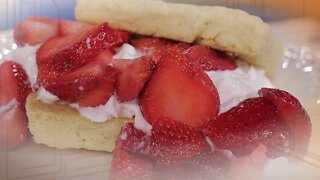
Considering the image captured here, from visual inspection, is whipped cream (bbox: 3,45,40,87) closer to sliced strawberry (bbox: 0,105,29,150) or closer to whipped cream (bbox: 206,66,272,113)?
sliced strawberry (bbox: 0,105,29,150)

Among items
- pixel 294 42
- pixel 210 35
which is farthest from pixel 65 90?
pixel 294 42

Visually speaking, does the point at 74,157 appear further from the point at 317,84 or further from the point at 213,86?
the point at 317,84

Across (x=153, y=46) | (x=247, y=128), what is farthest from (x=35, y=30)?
(x=247, y=128)

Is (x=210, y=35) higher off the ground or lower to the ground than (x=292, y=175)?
higher

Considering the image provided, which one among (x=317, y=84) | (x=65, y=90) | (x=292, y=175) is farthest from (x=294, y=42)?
(x=65, y=90)

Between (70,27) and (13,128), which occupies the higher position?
(70,27)

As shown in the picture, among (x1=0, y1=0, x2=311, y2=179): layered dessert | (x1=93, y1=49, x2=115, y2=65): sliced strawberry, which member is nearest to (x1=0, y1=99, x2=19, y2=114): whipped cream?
(x1=0, y1=0, x2=311, y2=179): layered dessert

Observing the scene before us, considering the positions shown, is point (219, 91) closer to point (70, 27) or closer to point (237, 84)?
point (237, 84)
